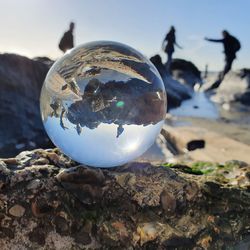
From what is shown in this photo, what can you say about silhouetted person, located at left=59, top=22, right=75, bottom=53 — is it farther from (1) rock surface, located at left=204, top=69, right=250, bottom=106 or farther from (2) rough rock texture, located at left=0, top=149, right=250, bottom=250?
(2) rough rock texture, located at left=0, top=149, right=250, bottom=250

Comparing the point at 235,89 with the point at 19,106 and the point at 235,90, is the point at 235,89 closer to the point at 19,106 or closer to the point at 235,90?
the point at 235,90

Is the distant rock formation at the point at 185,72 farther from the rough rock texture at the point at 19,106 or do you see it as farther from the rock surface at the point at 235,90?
the rough rock texture at the point at 19,106

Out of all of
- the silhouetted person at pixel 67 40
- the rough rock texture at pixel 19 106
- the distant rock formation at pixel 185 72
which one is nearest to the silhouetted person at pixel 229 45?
the distant rock formation at pixel 185 72

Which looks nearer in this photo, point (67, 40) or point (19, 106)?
point (19, 106)

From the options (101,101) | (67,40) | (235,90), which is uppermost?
(101,101)

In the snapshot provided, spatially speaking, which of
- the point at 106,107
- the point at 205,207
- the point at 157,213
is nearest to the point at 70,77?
the point at 106,107

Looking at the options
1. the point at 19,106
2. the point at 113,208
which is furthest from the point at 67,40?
the point at 113,208

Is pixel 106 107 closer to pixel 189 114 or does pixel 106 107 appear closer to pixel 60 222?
pixel 60 222
